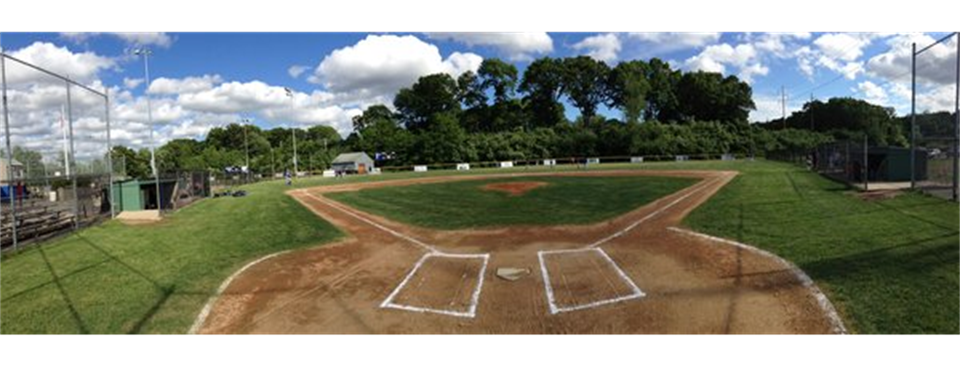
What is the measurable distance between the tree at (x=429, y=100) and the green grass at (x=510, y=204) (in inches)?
3114

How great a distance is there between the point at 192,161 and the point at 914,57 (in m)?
90.1

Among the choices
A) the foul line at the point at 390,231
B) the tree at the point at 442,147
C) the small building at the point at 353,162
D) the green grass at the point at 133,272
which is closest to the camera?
the green grass at the point at 133,272

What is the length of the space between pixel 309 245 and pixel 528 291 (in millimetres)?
7398

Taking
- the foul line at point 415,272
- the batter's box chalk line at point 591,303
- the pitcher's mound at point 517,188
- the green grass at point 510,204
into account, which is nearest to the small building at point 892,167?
the green grass at point 510,204

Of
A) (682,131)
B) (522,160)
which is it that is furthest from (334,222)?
(682,131)

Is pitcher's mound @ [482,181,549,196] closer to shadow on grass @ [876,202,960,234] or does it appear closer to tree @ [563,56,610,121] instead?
shadow on grass @ [876,202,960,234]

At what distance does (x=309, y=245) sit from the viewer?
→ 13.8 m

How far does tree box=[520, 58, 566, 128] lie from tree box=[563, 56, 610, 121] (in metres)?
1.77

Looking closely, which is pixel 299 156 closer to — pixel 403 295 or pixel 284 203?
pixel 284 203

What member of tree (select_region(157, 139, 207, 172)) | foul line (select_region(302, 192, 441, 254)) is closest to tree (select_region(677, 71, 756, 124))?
foul line (select_region(302, 192, 441, 254))

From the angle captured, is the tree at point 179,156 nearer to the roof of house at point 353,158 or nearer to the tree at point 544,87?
the roof of house at point 353,158

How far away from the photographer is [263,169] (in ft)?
268

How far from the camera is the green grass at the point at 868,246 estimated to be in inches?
272

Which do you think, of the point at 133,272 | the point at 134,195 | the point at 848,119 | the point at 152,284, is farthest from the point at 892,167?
the point at 848,119
